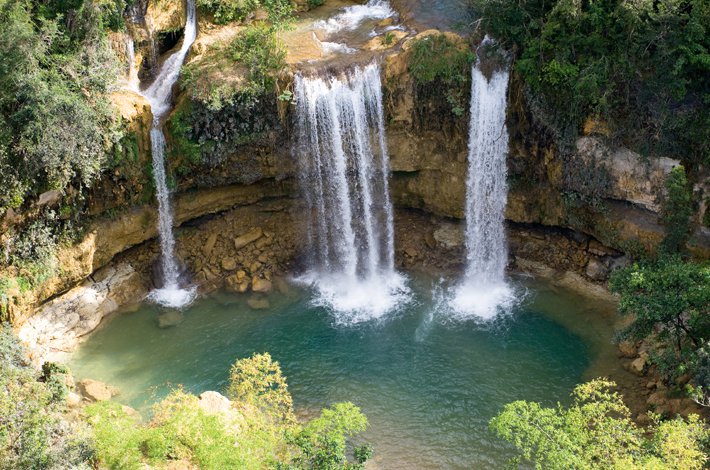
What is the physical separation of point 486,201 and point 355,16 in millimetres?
10028

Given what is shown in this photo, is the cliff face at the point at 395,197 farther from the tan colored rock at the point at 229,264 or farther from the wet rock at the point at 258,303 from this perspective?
the wet rock at the point at 258,303

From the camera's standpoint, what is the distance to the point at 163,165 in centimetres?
2412

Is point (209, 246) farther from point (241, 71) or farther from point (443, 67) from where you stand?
point (443, 67)

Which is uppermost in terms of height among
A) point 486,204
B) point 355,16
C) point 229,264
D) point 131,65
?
point 355,16

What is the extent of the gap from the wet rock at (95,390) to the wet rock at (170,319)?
11.2 feet

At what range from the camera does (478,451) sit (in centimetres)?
1867

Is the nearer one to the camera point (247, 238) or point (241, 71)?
point (241, 71)

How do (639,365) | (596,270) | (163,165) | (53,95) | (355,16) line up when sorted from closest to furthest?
(53,95) < (639,365) < (163,165) < (596,270) < (355,16)

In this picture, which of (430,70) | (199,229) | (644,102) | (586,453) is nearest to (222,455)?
(586,453)

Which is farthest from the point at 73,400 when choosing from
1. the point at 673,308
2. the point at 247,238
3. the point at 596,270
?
the point at 596,270

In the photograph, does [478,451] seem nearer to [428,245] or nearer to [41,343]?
[428,245]

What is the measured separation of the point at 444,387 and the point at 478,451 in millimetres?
2741

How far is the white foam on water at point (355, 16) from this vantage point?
27828 mm

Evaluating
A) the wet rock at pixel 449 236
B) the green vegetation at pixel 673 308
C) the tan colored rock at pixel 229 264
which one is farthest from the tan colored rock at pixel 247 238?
the green vegetation at pixel 673 308
